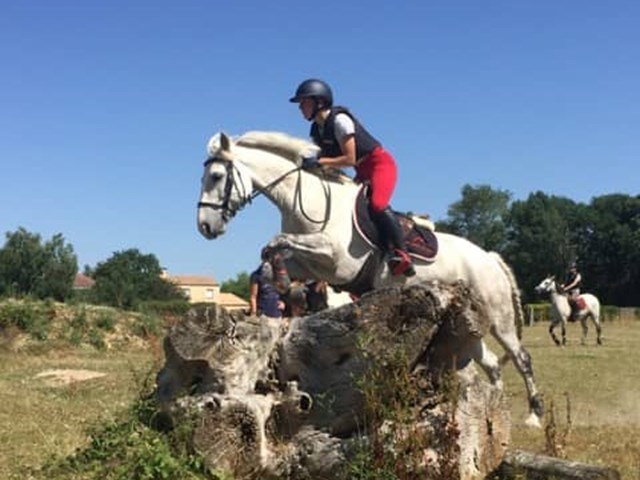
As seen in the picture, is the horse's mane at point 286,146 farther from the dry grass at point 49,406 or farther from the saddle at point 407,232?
the dry grass at point 49,406

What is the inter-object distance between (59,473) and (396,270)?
11.0 feet

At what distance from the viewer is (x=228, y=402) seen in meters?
4.54

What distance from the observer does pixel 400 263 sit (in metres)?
7.02

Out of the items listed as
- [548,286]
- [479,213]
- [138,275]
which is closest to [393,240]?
[548,286]

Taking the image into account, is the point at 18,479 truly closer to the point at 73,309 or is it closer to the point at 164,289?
the point at 73,309

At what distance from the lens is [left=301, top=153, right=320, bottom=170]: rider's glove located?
722 centimetres

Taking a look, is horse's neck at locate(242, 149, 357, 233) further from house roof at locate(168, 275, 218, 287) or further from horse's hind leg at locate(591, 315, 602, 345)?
house roof at locate(168, 275, 218, 287)

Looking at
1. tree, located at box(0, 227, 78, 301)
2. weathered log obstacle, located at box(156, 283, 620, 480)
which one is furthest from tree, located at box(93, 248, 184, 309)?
weathered log obstacle, located at box(156, 283, 620, 480)

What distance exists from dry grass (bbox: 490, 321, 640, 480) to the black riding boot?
4.67 ft

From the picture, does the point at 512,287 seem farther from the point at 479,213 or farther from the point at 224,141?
the point at 479,213

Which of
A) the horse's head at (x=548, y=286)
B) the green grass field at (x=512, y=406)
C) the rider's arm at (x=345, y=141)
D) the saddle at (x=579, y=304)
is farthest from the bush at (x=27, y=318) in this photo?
the saddle at (x=579, y=304)

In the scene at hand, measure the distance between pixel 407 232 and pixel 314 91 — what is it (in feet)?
4.92

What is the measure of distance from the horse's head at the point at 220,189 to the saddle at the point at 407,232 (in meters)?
1.00

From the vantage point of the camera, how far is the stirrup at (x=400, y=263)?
702 centimetres
